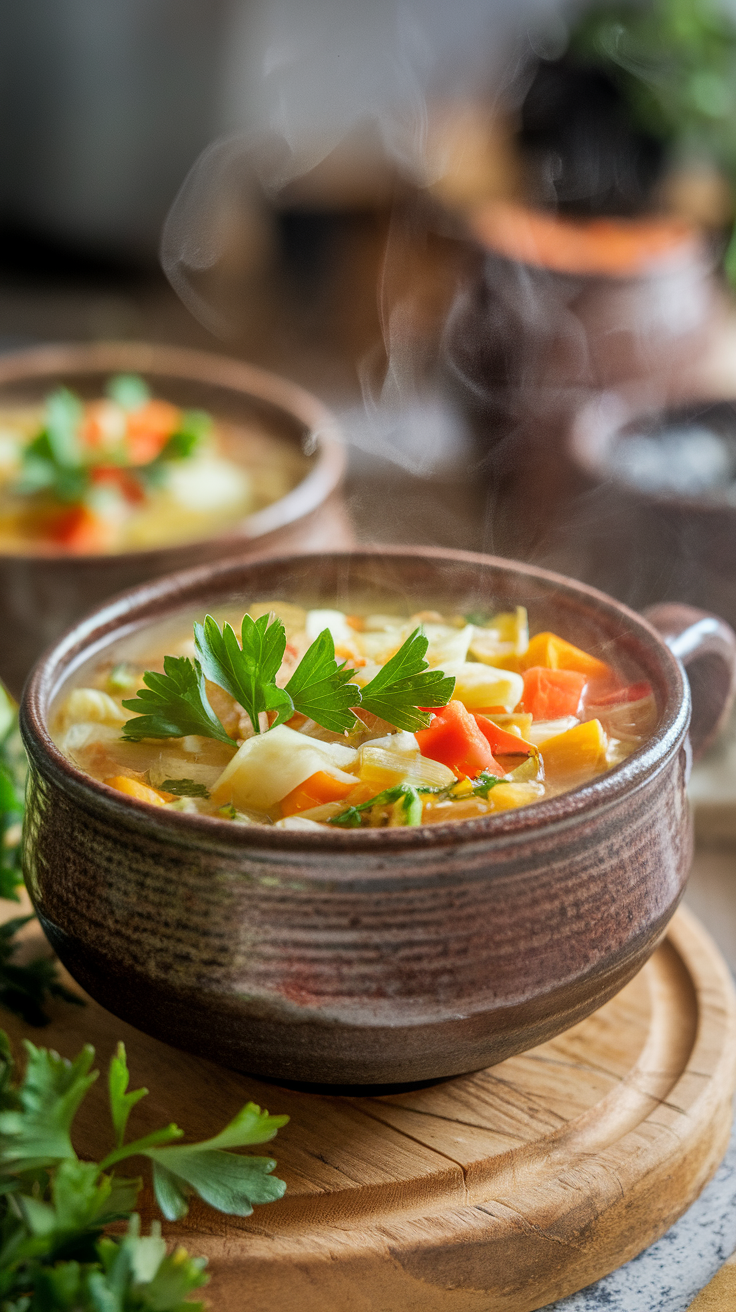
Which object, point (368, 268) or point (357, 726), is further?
point (368, 268)

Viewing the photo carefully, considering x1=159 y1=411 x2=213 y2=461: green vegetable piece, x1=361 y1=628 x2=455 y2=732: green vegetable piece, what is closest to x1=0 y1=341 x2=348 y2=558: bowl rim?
x1=159 y1=411 x2=213 y2=461: green vegetable piece

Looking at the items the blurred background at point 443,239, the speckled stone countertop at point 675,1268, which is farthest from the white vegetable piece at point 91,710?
the blurred background at point 443,239

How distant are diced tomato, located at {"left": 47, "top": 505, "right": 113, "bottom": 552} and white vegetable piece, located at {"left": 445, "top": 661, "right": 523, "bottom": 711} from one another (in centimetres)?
135

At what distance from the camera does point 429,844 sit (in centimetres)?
127

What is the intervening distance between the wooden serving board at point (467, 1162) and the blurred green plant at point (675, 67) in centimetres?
394

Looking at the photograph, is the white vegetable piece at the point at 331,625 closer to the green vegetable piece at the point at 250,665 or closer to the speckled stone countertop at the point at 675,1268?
the green vegetable piece at the point at 250,665

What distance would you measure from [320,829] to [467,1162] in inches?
18.0

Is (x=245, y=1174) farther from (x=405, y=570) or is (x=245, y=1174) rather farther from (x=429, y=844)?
(x=405, y=570)

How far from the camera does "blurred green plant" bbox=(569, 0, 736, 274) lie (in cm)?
482

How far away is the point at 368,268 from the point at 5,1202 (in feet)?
17.3

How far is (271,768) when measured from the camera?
4.69ft

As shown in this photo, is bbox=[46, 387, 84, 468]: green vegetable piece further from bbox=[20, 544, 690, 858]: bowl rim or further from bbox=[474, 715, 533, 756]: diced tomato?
bbox=[474, 715, 533, 756]: diced tomato

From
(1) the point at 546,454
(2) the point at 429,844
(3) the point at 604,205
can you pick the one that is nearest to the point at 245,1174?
(2) the point at 429,844

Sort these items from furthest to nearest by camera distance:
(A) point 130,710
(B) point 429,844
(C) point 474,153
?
(C) point 474,153, (A) point 130,710, (B) point 429,844
